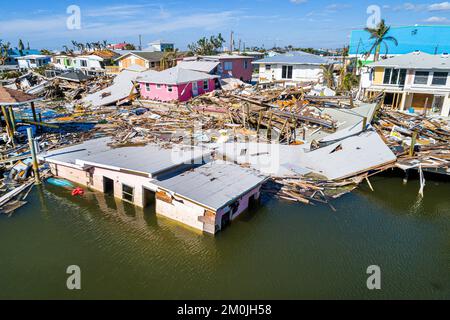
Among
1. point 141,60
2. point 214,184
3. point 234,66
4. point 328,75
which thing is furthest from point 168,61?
point 214,184

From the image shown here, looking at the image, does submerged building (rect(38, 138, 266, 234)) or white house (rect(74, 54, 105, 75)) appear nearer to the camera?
submerged building (rect(38, 138, 266, 234))

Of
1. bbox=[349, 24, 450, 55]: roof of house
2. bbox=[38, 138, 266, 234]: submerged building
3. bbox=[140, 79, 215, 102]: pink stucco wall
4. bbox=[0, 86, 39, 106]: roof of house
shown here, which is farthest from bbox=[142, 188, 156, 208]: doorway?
bbox=[349, 24, 450, 55]: roof of house

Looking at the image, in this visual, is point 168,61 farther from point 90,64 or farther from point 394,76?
point 394,76

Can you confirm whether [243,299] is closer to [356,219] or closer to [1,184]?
[356,219]

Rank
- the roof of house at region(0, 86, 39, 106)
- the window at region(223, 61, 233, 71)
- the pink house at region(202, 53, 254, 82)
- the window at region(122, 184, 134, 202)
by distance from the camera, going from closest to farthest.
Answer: the window at region(122, 184, 134, 202)
the roof of house at region(0, 86, 39, 106)
the pink house at region(202, 53, 254, 82)
the window at region(223, 61, 233, 71)

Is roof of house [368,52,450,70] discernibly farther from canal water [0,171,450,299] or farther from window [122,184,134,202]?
window [122,184,134,202]
